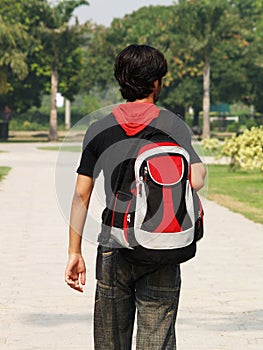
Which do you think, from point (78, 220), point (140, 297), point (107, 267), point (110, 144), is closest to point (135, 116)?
point (110, 144)

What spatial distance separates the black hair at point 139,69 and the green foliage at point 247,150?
759 inches

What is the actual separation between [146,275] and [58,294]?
4399 mm

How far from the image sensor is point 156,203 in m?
3.80

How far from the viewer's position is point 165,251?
12.6 ft

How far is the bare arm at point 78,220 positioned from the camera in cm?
401

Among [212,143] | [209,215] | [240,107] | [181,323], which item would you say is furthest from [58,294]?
[240,107]

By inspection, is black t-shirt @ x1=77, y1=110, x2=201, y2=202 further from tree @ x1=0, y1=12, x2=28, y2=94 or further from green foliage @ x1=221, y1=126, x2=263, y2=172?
tree @ x1=0, y1=12, x2=28, y2=94

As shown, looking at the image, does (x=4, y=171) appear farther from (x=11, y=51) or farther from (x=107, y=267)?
(x=11, y=51)

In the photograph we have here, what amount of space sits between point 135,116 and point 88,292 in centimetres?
473

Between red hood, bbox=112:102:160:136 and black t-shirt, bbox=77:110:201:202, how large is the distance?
17 millimetres

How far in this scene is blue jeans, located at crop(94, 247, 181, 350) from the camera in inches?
156

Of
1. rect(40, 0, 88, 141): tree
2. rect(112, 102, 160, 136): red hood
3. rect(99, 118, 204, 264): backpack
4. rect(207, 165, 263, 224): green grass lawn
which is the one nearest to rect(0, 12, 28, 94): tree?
rect(40, 0, 88, 141): tree

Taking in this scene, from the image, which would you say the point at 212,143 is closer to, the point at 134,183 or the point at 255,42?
the point at 134,183

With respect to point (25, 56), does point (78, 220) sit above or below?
above
